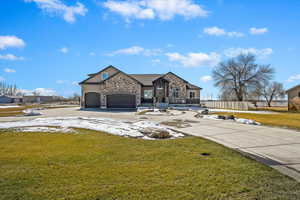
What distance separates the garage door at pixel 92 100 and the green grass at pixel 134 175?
74.9 feet

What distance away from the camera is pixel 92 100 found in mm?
29125

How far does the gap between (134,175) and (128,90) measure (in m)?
24.5

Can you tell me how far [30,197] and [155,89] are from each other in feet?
96.5

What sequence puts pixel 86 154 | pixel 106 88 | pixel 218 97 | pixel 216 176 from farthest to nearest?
pixel 218 97
pixel 106 88
pixel 86 154
pixel 216 176

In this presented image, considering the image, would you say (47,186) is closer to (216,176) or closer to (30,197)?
(30,197)

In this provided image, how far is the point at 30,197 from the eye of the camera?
3.17m

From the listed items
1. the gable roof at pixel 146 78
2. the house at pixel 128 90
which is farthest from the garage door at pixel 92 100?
the gable roof at pixel 146 78

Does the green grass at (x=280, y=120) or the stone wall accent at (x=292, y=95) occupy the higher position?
the stone wall accent at (x=292, y=95)

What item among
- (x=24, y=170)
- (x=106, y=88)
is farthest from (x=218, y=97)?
A: (x=24, y=170)

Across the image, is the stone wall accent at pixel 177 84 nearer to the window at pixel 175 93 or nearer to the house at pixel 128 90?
the house at pixel 128 90

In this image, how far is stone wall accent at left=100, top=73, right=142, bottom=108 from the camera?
27.9m

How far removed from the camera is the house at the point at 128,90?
2806cm

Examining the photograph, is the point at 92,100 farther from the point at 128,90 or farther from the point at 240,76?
the point at 240,76

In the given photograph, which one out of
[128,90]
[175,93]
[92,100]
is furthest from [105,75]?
[175,93]
